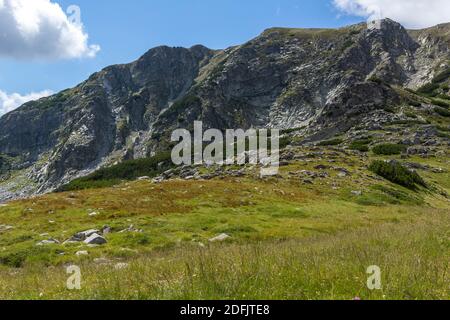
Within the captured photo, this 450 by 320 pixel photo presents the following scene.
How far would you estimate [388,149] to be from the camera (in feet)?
256

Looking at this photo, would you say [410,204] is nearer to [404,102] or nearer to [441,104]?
[404,102]

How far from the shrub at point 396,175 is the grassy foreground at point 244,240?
1186 millimetres

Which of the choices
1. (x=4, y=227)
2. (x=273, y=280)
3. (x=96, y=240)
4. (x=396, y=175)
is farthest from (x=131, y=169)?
(x=273, y=280)

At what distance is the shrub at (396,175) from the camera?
48.6 metres

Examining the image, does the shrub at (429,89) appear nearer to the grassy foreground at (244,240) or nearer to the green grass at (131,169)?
the green grass at (131,169)

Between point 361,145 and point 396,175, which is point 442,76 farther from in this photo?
point 396,175

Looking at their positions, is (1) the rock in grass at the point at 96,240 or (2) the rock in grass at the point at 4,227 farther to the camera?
(2) the rock in grass at the point at 4,227

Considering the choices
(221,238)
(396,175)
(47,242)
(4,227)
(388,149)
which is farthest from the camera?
(388,149)

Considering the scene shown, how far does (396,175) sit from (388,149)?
30452 millimetres

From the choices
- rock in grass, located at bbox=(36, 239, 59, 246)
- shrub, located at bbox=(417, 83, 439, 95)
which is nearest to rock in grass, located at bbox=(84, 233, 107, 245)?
rock in grass, located at bbox=(36, 239, 59, 246)

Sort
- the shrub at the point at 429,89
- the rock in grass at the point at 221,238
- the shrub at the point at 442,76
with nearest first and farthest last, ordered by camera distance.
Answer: the rock in grass at the point at 221,238 < the shrub at the point at 429,89 < the shrub at the point at 442,76

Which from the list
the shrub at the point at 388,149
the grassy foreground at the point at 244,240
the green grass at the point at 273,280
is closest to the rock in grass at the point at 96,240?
the grassy foreground at the point at 244,240

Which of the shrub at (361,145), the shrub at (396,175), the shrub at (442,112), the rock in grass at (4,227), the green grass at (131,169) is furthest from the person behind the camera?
the green grass at (131,169)
